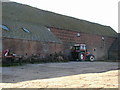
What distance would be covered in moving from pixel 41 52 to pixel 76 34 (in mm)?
12553

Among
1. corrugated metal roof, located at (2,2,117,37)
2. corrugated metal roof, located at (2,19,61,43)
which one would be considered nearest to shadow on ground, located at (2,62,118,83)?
corrugated metal roof, located at (2,19,61,43)

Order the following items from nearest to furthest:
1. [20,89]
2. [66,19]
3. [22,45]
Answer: [20,89], [22,45], [66,19]

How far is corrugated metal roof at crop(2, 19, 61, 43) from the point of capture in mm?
21670

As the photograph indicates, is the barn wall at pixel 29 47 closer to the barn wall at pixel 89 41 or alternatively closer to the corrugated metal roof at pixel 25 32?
the corrugated metal roof at pixel 25 32

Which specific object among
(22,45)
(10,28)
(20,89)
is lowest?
(20,89)

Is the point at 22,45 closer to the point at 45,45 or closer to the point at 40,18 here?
the point at 45,45

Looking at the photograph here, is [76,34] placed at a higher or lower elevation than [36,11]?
lower

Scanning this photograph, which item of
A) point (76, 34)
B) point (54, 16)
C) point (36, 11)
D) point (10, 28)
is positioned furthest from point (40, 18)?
point (10, 28)

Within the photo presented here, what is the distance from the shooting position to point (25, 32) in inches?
938

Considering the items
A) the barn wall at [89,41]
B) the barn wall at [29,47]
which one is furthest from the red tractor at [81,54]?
the barn wall at [29,47]

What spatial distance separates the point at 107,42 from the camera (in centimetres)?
4347

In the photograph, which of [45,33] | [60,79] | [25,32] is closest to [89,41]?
[45,33]

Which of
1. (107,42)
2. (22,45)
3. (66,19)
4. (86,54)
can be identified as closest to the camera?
(22,45)

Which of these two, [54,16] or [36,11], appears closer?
[36,11]
